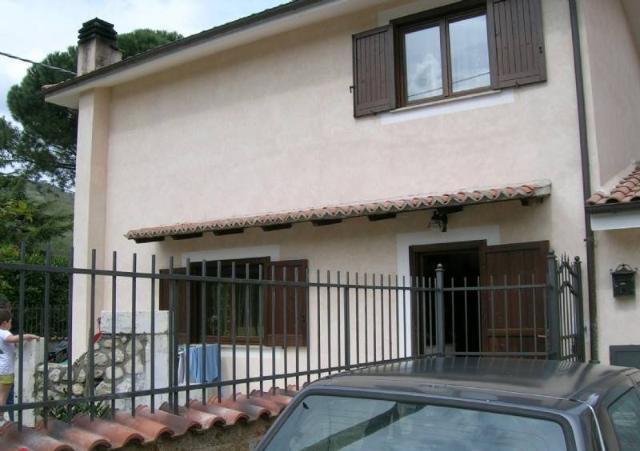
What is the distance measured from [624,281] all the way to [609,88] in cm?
292

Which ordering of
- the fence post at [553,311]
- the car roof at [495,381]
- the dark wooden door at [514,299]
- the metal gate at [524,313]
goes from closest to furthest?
the car roof at [495,381] → the fence post at [553,311] → the metal gate at [524,313] → the dark wooden door at [514,299]

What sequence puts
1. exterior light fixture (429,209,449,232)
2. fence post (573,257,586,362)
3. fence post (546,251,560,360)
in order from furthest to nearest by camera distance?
1. exterior light fixture (429,209,449,232)
2. fence post (573,257,586,362)
3. fence post (546,251,560,360)

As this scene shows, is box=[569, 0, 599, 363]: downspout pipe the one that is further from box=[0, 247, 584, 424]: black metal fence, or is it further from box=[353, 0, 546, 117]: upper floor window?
box=[353, 0, 546, 117]: upper floor window

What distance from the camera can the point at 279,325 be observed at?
31.2 ft

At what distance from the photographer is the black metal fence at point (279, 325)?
4121mm

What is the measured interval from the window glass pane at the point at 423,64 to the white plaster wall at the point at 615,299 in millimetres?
2964

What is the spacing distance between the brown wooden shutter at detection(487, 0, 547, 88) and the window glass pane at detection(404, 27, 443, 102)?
82 centimetres

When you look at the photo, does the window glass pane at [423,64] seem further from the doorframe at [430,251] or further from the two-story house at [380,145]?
the doorframe at [430,251]

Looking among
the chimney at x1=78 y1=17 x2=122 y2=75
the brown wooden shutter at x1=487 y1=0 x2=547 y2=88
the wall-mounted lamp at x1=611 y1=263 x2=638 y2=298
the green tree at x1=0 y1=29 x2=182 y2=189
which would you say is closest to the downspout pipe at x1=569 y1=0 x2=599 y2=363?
the wall-mounted lamp at x1=611 y1=263 x2=638 y2=298

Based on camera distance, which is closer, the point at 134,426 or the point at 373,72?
the point at 134,426

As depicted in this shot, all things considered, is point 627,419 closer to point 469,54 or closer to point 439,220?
point 439,220

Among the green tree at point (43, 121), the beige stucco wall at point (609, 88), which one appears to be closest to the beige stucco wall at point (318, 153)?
the beige stucco wall at point (609, 88)

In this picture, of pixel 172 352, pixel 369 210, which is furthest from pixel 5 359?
pixel 369 210

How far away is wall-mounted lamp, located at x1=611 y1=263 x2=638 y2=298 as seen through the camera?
22.7 feet
